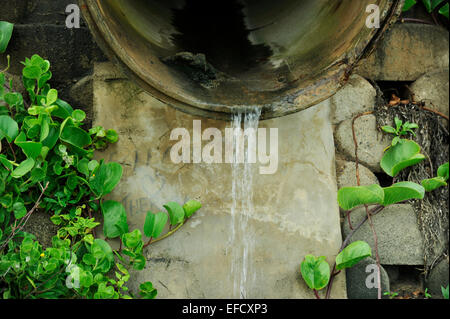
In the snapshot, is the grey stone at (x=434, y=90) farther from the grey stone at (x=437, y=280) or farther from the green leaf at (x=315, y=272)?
the green leaf at (x=315, y=272)

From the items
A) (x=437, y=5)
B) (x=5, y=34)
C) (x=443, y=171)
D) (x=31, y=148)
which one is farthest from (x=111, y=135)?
(x=437, y=5)

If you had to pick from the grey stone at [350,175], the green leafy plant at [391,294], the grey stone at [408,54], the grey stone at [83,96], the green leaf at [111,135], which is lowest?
the green leafy plant at [391,294]

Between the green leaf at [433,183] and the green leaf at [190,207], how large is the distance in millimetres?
872

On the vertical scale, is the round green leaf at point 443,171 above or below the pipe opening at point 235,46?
below

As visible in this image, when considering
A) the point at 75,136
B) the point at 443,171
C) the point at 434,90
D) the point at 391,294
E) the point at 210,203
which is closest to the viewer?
the point at 75,136

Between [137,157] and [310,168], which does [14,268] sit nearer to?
[137,157]

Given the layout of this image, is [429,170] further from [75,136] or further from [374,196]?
[75,136]

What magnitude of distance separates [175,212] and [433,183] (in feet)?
3.21

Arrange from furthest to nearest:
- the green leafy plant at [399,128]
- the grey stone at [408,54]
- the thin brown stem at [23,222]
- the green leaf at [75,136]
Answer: the grey stone at [408,54], the green leafy plant at [399,128], the green leaf at [75,136], the thin brown stem at [23,222]

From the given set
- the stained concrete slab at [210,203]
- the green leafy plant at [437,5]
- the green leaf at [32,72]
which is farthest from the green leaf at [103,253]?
the green leafy plant at [437,5]

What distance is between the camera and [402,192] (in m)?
1.88

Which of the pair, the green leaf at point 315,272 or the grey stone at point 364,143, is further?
the grey stone at point 364,143

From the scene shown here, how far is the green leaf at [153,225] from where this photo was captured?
69.0 inches

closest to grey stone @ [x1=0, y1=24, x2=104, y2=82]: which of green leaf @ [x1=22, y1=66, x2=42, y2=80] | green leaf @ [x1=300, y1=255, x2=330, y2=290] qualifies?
green leaf @ [x1=22, y1=66, x2=42, y2=80]
